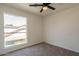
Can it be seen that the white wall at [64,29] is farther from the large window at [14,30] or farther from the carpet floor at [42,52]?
the large window at [14,30]

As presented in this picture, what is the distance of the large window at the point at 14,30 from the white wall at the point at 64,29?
68.5 inches

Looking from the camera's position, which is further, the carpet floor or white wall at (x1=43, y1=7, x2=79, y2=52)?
white wall at (x1=43, y1=7, x2=79, y2=52)

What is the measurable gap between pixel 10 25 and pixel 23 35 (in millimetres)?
1004

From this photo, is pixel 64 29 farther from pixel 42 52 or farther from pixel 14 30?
pixel 14 30

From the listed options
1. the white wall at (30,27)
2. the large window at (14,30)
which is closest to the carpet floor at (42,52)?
the white wall at (30,27)

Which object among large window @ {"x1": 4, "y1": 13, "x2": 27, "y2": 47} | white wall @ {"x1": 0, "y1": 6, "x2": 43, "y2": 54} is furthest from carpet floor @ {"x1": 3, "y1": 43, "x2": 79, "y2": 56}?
large window @ {"x1": 4, "y1": 13, "x2": 27, "y2": 47}

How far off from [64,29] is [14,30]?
2761mm

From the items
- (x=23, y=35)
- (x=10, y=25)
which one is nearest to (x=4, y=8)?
(x=10, y=25)

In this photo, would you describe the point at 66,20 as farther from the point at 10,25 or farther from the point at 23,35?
the point at 10,25

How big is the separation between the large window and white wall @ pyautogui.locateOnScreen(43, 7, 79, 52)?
5.71ft

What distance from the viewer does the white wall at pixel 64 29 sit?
3.54m

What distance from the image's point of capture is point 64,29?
4.06 metres

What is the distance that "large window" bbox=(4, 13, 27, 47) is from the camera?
3486mm

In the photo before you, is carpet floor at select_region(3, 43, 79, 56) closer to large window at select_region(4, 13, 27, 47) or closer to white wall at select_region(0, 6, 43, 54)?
white wall at select_region(0, 6, 43, 54)
